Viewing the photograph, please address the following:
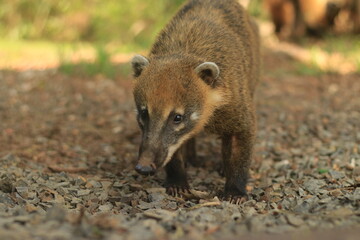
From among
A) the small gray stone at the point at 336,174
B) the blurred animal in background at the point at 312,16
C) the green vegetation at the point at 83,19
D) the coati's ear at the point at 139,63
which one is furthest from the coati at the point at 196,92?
the green vegetation at the point at 83,19

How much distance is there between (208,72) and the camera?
452 centimetres

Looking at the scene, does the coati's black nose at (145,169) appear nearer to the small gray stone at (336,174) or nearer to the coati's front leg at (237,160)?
the coati's front leg at (237,160)

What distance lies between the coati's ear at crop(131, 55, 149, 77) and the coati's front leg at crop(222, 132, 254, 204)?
106cm

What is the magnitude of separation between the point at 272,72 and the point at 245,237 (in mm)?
7253

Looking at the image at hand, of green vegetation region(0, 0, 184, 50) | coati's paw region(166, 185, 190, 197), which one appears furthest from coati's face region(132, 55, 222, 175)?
green vegetation region(0, 0, 184, 50)

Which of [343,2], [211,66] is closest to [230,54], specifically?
[211,66]

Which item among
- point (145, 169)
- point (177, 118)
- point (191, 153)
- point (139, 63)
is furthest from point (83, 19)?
point (145, 169)

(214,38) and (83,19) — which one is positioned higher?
(83,19)

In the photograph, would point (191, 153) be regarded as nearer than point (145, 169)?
No

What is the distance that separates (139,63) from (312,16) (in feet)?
28.6

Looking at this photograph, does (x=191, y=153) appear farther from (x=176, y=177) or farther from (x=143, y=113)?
(x=143, y=113)

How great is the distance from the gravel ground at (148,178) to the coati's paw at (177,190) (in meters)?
0.07

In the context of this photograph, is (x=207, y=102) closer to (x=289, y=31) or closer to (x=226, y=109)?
(x=226, y=109)

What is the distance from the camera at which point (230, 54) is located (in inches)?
200
